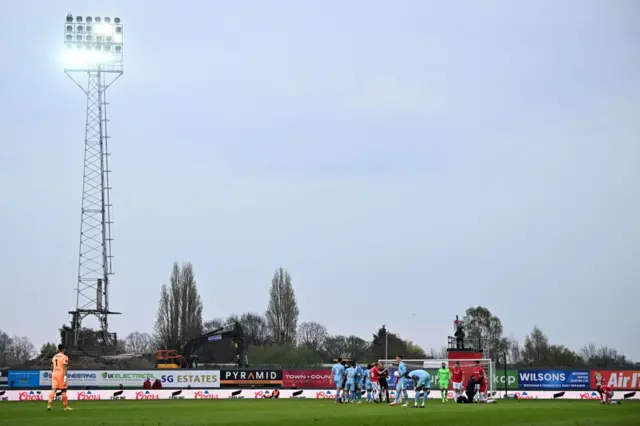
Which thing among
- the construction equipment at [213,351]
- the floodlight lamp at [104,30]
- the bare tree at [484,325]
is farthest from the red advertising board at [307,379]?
the bare tree at [484,325]

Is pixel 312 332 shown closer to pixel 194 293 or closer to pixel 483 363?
pixel 194 293

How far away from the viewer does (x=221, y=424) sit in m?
20.6

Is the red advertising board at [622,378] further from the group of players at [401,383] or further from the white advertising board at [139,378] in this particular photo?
Answer: the white advertising board at [139,378]

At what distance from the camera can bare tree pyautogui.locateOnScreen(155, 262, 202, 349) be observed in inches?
4237

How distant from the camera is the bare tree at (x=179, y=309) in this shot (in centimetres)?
10762

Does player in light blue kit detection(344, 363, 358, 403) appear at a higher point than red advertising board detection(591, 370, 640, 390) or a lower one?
higher

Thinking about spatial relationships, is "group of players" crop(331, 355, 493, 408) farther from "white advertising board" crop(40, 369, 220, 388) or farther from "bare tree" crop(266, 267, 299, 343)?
"bare tree" crop(266, 267, 299, 343)

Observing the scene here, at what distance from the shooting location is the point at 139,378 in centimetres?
6725

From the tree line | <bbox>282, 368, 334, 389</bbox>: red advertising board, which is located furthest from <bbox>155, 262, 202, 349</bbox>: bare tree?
<bbox>282, 368, 334, 389</bbox>: red advertising board

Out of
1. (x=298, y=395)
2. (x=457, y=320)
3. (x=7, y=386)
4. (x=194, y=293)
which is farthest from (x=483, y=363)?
(x=194, y=293)

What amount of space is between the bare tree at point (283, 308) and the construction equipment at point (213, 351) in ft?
110

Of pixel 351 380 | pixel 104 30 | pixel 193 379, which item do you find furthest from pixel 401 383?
pixel 104 30

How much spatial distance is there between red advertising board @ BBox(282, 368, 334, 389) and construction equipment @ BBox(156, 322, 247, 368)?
827cm

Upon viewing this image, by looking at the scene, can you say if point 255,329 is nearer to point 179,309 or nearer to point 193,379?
point 179,309
